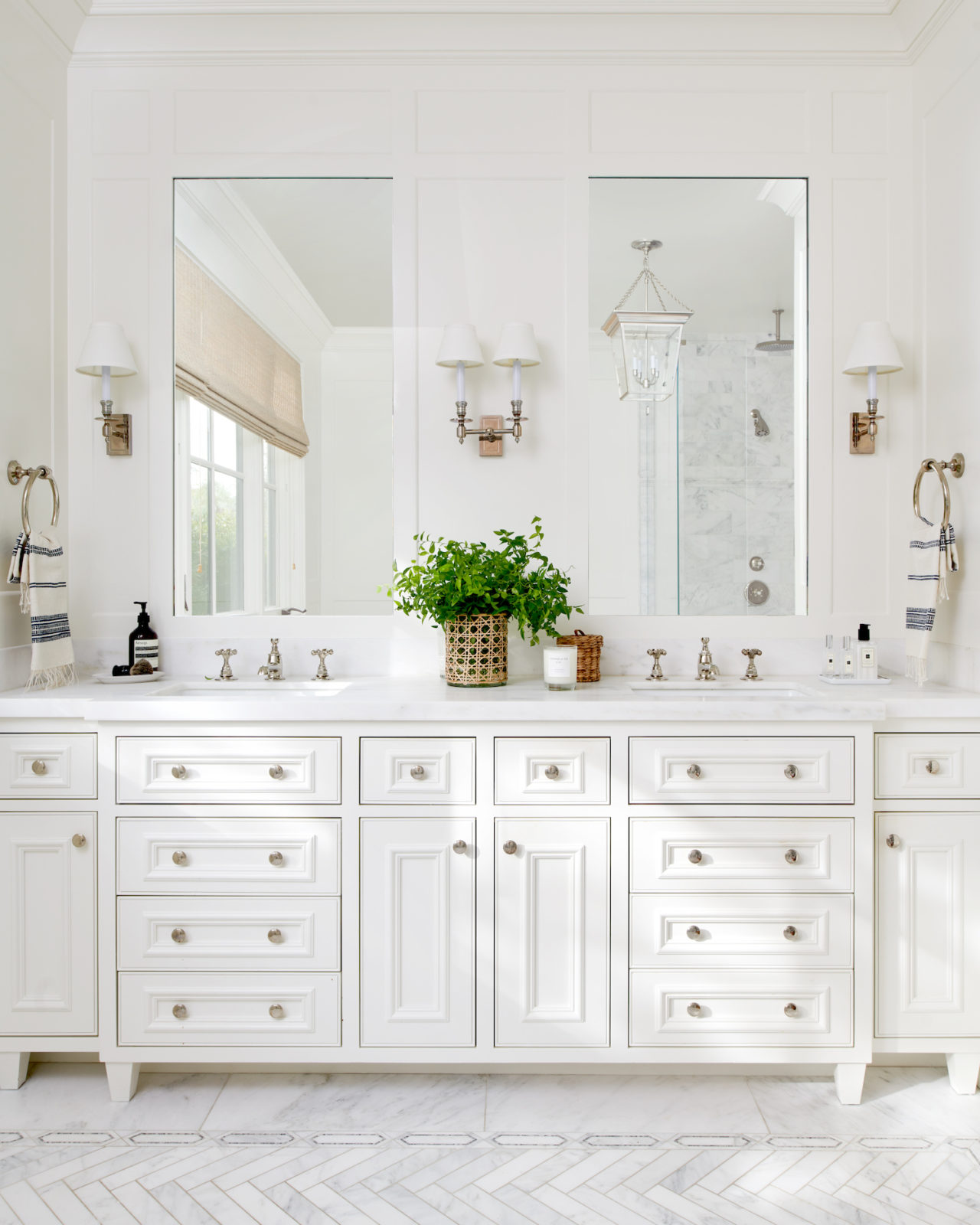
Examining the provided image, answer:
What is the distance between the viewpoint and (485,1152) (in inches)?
69.2

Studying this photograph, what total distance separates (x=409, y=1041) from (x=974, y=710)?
1.45m

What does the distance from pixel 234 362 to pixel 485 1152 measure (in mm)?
2034

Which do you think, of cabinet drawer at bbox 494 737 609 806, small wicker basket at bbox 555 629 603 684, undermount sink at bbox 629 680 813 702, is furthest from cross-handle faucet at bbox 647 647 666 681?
cabinet drawer at bbox 494 737 609 806

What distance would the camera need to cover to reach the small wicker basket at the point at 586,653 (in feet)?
7.41

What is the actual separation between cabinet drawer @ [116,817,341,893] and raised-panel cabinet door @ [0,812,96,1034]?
101mm

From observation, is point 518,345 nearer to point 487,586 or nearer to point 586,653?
point 487,586

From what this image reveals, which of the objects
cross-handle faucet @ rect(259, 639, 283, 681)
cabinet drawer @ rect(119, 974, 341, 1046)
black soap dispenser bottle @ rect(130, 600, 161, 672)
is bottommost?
cabinet drawer @ rect(119, 974, 341, 1046)

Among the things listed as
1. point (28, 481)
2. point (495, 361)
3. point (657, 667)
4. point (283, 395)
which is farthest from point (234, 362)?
point (657, 667)

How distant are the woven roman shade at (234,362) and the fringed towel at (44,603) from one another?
0.60 m

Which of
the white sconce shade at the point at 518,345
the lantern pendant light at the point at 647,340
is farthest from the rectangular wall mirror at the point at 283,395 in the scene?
the lantern pendant light at the point at 647,340

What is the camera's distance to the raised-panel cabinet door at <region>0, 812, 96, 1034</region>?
1.92 metres

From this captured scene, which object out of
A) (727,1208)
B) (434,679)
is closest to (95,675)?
(434,679)

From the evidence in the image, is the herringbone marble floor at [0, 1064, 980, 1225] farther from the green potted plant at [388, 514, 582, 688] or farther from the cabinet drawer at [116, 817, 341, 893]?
the green potted plant at [388, 514, 582, 688]

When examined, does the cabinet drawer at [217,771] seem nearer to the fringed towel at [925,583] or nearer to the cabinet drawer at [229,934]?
the cabinet drawer at [229,934]
